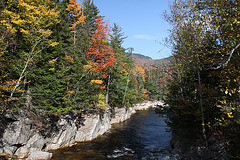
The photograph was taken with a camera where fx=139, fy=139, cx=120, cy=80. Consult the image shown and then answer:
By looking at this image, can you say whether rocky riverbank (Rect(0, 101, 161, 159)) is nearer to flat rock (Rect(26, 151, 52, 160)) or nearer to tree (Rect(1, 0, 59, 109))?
flat rock (Rect(26, 151, 52, 160))

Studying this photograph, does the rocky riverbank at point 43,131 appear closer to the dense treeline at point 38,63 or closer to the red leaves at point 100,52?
the dense treeline at point 38,63

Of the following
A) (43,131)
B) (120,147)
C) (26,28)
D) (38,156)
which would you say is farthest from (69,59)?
(120,147)

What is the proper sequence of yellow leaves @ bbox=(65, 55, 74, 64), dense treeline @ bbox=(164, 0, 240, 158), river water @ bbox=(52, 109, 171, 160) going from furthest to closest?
yellow leaves @ bbox=(65, 55, 74, 64) < river water @ bbox=(52, 109, 171, 160) < dense treeline @ bbox=(164, 0, 240, 158)

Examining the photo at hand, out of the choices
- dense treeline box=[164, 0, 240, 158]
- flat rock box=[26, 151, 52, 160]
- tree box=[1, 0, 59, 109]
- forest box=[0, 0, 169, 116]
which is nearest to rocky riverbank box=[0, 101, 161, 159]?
flat rock box=[26, 151, 52, 160]

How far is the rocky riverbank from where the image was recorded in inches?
438

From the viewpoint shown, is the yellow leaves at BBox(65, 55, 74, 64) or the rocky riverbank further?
the yellow leaves at BBox(65, 55, 74, 64)

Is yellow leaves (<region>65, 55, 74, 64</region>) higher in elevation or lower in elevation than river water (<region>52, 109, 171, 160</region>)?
higher

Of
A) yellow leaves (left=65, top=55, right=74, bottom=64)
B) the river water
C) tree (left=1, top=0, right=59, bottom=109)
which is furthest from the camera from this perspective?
yellow leaves (left=65, top=55, right=74, bottom=64)

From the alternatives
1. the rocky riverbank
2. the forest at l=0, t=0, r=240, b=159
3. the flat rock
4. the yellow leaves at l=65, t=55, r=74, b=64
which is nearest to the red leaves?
the forest at l=0, t=0, r=240, b=159

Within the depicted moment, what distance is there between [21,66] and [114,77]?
→ 56.2ft

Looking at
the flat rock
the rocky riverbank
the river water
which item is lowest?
the river water

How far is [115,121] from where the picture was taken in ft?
93.5

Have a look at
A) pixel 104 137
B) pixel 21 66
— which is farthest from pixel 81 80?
pixel 104 137

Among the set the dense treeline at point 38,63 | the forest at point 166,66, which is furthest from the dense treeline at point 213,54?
the dense treeline at point 38,63
